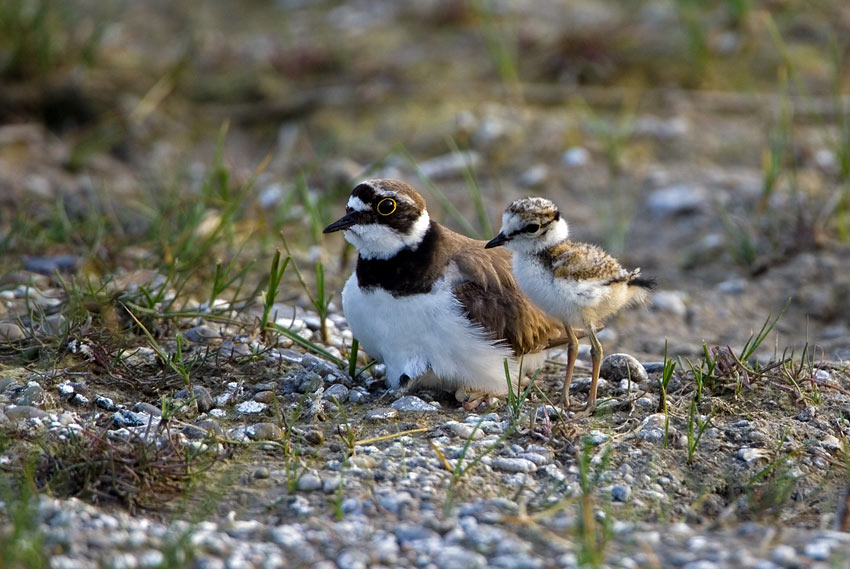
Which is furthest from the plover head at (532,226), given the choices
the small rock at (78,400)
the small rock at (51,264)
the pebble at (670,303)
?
the small rock at (51,264)

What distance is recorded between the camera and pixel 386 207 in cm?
423

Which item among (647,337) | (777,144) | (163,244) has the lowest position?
(647,337)

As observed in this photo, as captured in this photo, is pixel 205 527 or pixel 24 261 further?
pixel 24 261

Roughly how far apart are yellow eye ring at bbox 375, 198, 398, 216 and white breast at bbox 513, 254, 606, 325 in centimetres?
62

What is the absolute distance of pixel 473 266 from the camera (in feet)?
13.8

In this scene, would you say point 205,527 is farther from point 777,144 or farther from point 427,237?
point 777,144

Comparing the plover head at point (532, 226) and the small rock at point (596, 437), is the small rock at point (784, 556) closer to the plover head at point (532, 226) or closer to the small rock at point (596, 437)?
the small rock at point (596, 437)

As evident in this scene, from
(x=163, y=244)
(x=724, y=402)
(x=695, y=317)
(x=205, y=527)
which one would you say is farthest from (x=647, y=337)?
(x=205, y=527)

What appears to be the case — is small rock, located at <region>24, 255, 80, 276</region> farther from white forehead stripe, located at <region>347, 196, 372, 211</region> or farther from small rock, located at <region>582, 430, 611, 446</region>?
small rock, located at <region>582, 430, 611, 446</region>

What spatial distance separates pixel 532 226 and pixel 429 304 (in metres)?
0.54

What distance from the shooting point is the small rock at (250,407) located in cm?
386

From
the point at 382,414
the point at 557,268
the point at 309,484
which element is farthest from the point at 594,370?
the point at 309,484

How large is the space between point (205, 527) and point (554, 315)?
1479mm

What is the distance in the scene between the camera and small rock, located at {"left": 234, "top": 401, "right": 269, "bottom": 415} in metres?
3.86
